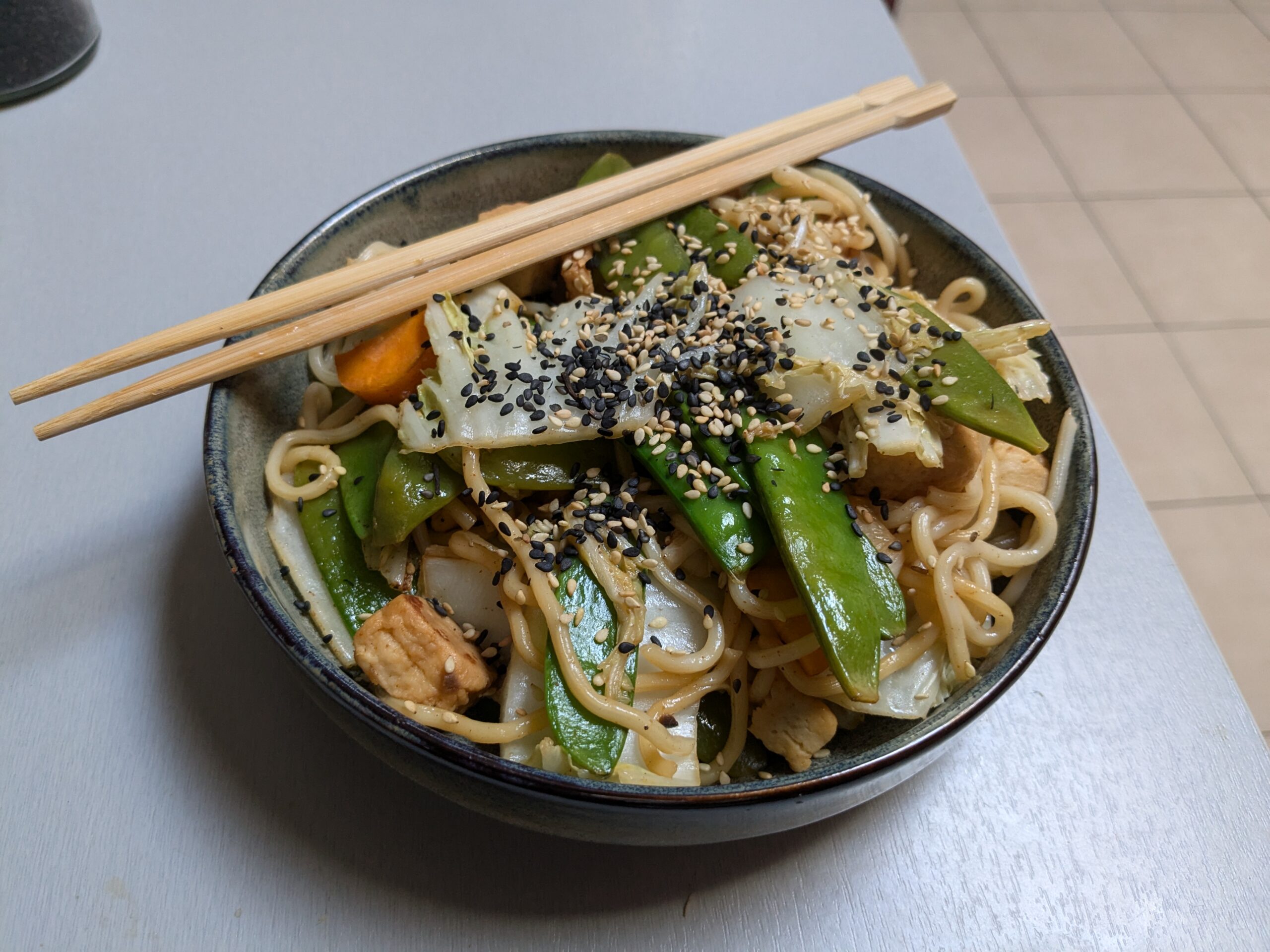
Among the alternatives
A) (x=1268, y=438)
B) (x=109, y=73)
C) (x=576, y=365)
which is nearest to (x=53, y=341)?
(x=109, y=73)

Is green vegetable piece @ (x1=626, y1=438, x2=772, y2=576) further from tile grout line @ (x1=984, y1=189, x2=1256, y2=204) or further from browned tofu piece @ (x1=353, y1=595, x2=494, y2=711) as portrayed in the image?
tile grout line @ (x1=984, y1=189, x2=1256, y2=204)

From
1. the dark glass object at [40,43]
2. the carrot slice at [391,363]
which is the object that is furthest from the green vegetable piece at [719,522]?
the dark glass object at [40,43]

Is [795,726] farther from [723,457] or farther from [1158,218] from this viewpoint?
[1158,218]

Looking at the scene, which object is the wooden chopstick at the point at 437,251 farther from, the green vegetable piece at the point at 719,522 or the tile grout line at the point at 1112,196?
the tile grout line at the point at 1112,196

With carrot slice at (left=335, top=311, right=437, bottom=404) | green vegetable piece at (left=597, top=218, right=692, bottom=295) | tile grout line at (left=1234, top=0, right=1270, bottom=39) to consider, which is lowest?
tile grout line at (left=1234, top=0, right=1270, bottom=39)

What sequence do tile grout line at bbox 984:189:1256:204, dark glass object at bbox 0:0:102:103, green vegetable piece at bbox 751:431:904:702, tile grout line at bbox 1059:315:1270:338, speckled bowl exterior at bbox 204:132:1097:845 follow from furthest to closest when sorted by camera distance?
tile grout line at bbox 984:189:1256:204 < tile grout line at bbox 1059:315:1270:338 < dark glass object at bbox 0:0:102:103 < green vegetable piece at bbox 751:431:904:702 < speckled bowl exterior at bbox 204:132:1097:845

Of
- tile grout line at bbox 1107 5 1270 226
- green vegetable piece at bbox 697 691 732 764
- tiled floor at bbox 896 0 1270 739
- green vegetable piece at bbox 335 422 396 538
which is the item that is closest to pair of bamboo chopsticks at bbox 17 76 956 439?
green vegetable piece at bbox 335 422 396 538
